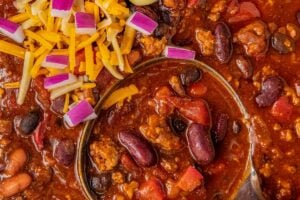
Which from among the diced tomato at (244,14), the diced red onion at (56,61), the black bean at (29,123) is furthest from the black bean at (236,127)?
the black bean at (29,123)

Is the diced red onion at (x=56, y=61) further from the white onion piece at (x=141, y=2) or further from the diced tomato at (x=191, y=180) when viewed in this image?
the diced tomato at (x=191, y=180)

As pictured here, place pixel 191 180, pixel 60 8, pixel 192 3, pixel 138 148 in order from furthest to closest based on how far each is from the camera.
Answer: pixel 192 3 → pixel 191 180 → pixel 138 148 → pixel 60 8

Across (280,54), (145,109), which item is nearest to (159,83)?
(145,109)

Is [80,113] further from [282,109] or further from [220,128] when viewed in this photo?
[282,109]

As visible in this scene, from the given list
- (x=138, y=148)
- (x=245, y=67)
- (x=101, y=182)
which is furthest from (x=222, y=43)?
(x=101, y=182)

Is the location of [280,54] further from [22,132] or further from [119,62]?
[22,132]

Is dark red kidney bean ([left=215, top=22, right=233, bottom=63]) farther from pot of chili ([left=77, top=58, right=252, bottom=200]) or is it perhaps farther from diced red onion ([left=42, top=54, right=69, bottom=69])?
Answer: diced red onion ([left=42, top=54, right=69, bottom=69])

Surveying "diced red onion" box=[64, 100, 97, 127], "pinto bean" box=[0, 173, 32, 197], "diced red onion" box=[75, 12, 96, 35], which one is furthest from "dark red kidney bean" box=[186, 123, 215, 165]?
"pinto bean" box=[0, 173, 32, 197]
